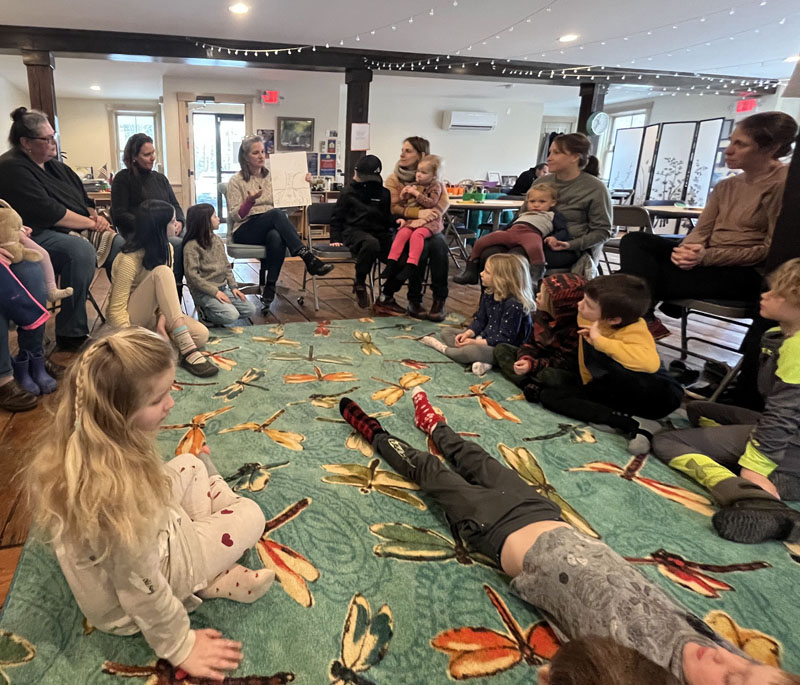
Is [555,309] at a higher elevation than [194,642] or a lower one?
higher

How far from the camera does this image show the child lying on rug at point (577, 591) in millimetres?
618

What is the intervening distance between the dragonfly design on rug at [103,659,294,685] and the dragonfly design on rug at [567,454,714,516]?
112 cm

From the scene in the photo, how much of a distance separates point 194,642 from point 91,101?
40.6ft

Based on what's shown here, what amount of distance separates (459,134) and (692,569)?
1034 cm

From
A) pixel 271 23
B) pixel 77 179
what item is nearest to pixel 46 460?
pixel 77 179

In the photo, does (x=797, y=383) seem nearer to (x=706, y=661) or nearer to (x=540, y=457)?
(x=540, y=457)

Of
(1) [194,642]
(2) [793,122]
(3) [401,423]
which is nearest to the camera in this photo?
(1) [194,642]

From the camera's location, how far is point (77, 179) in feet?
9.52

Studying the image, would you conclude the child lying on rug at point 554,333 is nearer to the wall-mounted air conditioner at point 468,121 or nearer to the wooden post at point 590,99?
the wooden post at point 590,99

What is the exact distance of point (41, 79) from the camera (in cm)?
496

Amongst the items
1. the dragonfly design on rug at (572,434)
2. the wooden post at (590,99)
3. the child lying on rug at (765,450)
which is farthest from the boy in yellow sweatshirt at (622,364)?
the wooden post at (590,99)

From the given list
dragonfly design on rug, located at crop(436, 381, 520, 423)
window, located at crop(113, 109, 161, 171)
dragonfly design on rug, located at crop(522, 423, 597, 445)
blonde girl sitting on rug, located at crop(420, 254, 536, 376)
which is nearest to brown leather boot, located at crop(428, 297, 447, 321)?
blonde girl sitting on rug, located at crop(420, 254, 536, 376)

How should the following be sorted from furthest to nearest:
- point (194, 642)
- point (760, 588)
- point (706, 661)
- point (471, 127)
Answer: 1. point (471, 127)
2. point (760, 588)
3. point (194, 642)
4. point (706, 661)

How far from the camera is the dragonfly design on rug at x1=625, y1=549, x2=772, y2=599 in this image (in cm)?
124
